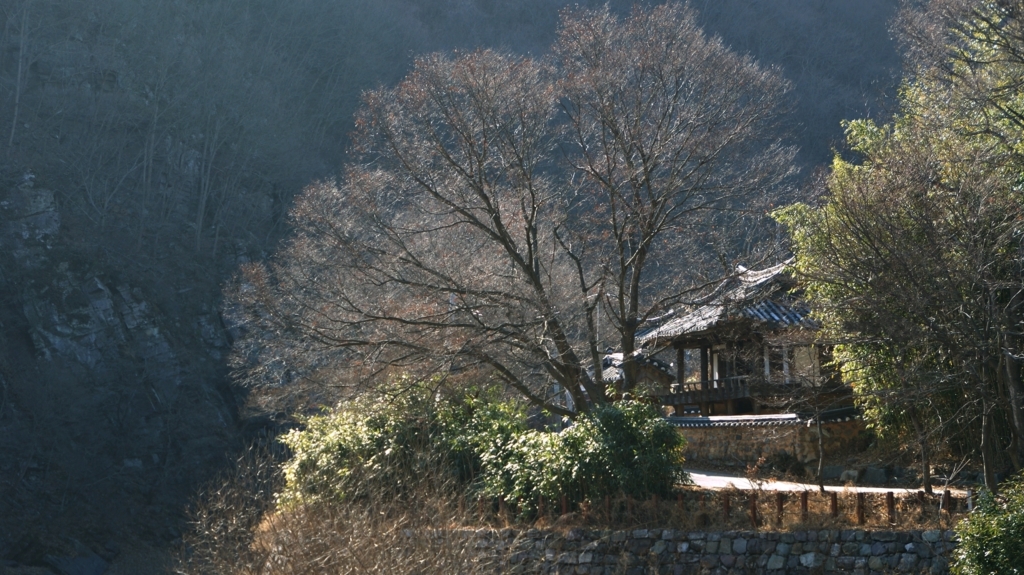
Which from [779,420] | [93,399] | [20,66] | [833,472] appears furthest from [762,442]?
[20,66]

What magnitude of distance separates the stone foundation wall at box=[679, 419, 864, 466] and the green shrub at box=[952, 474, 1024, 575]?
21.5 ft

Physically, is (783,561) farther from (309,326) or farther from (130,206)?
(130,206)

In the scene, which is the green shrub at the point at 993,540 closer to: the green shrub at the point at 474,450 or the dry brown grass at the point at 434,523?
the dry brown grass at the point at 434,523

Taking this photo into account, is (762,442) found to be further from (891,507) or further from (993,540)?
(993,540)

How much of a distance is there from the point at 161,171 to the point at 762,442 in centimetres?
3488

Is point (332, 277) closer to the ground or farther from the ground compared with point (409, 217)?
closer to the ground

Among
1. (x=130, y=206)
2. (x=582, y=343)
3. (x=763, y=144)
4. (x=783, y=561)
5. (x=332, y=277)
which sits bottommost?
(x=783, y=561)

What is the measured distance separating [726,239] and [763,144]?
187 cm

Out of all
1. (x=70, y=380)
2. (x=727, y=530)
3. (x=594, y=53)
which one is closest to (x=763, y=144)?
(x=594, y=53)

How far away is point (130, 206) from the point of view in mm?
40562

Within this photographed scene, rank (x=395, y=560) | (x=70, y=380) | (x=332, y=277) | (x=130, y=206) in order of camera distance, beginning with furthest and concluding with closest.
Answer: (x=130, y=206)
(x=70, y=380)
(x=332, y=277)
(x=395, y=560)

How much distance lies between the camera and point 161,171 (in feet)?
140

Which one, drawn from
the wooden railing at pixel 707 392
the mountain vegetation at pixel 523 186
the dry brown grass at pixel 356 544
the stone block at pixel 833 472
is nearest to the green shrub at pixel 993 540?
the dry brown grass at pixel 356 544

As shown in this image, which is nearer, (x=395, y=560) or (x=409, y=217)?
(x=395, y=560)
